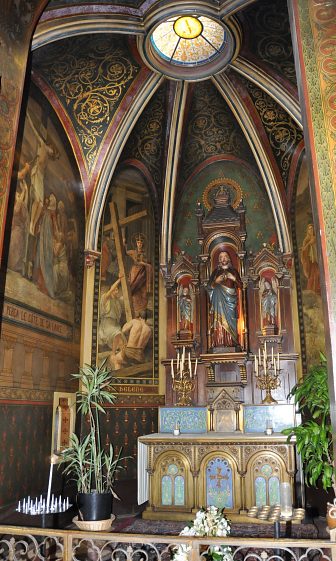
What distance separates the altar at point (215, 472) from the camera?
843 cm

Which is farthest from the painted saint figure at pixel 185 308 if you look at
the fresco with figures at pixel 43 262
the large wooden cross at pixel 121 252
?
the fresco with figures at pixel 43 262

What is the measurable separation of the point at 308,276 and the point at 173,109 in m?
4.72

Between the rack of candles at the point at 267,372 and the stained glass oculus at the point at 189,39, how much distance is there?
6068mm

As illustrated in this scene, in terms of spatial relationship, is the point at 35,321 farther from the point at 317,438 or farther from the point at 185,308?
the point at 317,438

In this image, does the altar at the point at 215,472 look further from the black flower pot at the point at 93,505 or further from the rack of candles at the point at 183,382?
the black flower pot at the point at 93,505

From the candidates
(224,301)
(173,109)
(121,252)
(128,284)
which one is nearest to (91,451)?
(128,284)

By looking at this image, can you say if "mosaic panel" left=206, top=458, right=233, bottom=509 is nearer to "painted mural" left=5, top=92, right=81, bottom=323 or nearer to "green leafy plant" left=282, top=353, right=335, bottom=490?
"green leafy plant" left=282, top=353, right=335, bottom=490

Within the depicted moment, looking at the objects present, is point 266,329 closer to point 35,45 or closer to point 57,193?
point 57,193

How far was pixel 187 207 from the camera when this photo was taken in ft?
42.3

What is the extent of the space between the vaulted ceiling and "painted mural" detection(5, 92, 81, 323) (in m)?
0.65

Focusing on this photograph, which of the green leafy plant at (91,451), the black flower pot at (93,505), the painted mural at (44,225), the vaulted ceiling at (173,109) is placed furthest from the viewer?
the vaulted ceiling at (173,109)

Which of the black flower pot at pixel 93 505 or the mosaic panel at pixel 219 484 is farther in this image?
the mosaic panel at pixel 219 484

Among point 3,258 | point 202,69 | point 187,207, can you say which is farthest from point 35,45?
point 187,207

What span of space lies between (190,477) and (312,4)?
712 centimetres
